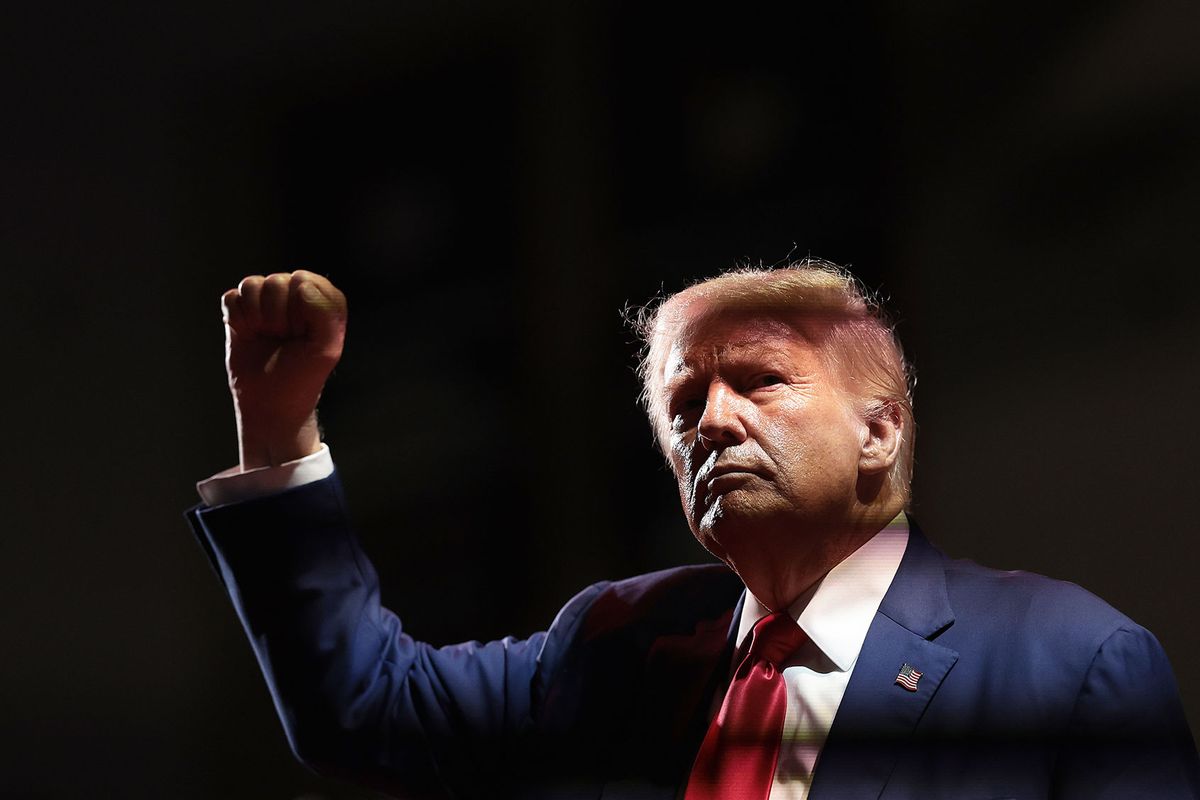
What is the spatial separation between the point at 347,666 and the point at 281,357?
0.25 m

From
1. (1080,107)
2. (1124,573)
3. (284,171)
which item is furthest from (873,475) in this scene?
(284,171)

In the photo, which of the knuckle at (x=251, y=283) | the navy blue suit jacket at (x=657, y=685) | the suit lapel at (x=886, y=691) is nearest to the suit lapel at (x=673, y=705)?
the navy blue suit jacket at (x=657, y=685)

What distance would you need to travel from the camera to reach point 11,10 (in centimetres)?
103

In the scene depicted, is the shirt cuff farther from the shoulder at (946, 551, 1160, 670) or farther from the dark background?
the shoulder at (946, 551, 1160, 670)

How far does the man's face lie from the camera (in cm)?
81

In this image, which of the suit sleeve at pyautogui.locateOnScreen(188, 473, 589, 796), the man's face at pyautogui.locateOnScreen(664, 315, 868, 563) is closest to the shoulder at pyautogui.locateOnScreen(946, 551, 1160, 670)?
the man's face at pyautogui.locateOnScreen(664, 315, 868, 563)

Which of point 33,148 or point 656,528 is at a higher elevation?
point 33,148

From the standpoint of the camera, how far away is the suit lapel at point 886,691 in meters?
0.77

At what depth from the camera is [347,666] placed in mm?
899

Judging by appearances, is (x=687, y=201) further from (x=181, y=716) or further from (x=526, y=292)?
(x=181, y=716)

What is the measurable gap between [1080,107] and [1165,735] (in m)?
0.43

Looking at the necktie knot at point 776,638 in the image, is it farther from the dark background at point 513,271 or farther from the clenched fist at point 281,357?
the clenched fist at point 281,357

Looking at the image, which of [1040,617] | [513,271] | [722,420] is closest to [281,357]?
[513,271]

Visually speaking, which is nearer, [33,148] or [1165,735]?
[1165,735]
